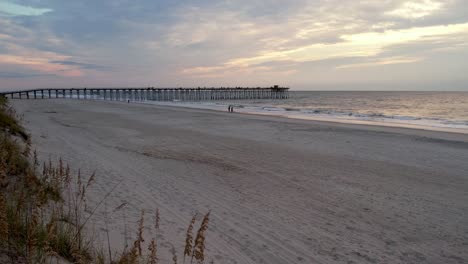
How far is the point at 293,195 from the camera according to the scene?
6980 millimetres

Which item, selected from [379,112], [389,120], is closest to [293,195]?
[389,120]

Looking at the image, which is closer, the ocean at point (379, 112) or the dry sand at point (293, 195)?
the dry sand at point (293, 195)

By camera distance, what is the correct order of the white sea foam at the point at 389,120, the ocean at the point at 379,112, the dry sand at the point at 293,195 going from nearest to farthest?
the dry sand at the point at 293,195, the white sea foam at the point at 389,120, the ocean at the point at 379,112

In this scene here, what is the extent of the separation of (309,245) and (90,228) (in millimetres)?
2941

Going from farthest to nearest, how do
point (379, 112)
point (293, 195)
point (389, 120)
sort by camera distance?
point (379, 112) < point (389, 120) < point (293, 195)

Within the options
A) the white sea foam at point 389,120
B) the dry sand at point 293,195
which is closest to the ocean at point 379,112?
Answer: the white sea foam at point 389,120

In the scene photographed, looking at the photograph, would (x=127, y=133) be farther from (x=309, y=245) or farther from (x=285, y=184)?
(x=309, y=245)

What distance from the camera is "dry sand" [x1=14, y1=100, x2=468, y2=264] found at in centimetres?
463

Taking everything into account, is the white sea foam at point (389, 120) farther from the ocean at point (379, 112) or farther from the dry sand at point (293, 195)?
the dry sand at point (293, 195)

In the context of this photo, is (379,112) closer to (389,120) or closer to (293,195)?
(389,120)

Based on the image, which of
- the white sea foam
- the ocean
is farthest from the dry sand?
the ocean

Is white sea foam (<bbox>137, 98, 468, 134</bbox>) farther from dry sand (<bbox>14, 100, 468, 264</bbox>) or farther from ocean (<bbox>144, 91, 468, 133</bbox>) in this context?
dry sand (<bbox>14, 100, 468, 264</bbox>)

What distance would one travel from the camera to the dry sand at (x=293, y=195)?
4629 mm

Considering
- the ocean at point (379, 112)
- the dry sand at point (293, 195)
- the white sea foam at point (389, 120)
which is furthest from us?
the ocean at point (379, 112)
